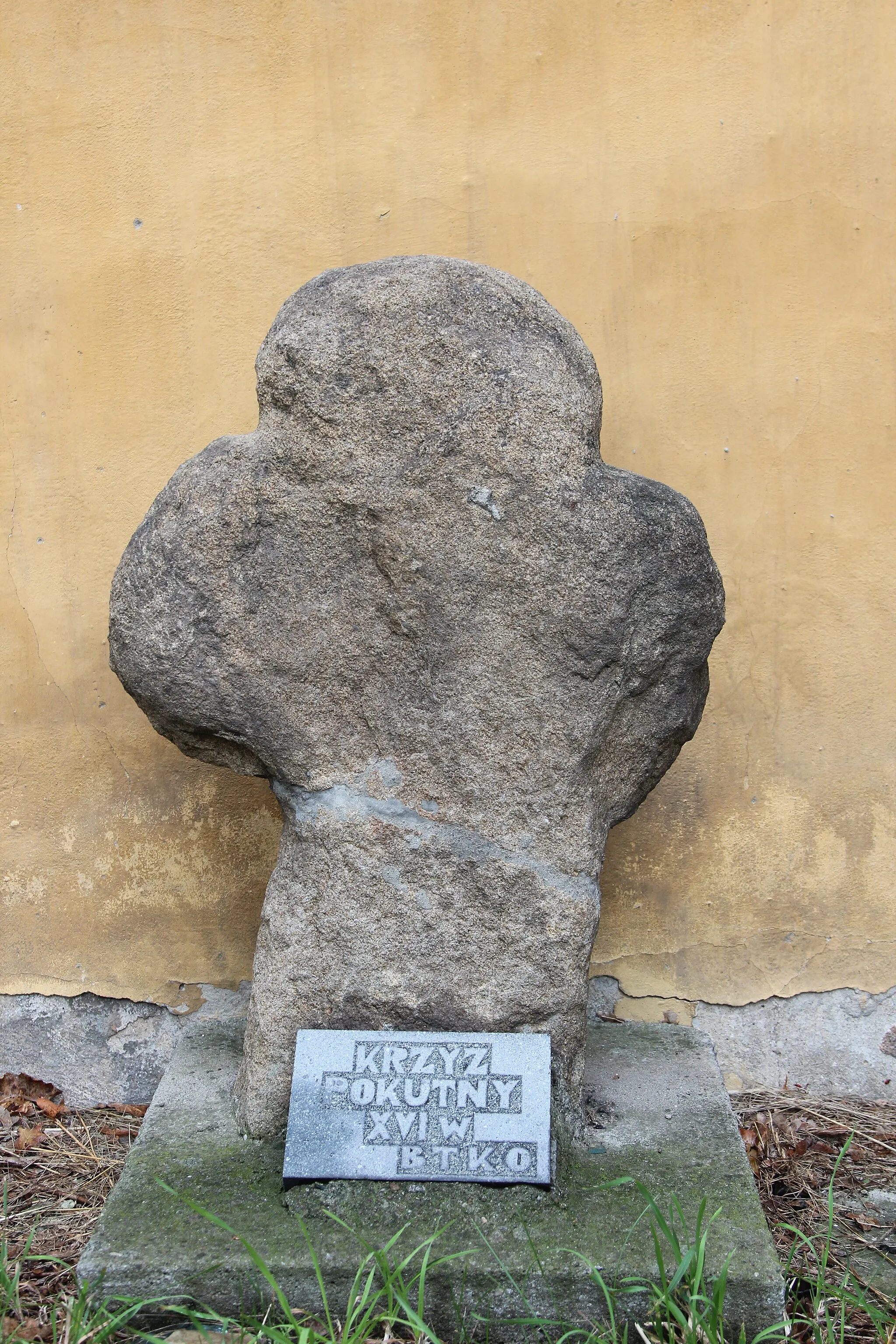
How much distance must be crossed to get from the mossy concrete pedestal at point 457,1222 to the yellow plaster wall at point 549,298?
67 centimetres

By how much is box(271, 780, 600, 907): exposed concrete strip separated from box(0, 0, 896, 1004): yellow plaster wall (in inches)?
27.5

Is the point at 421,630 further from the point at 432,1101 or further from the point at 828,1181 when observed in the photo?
the point at 828,1181

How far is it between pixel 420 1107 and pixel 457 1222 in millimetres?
190

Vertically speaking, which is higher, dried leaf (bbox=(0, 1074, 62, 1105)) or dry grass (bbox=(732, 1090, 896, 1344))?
dry grass (bbox=(732, 1090, 896, 1344))

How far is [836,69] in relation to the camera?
2.65 metres

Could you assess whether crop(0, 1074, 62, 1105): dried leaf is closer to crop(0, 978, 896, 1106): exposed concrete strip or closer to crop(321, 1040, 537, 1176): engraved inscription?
crop(0, 978, 896, 1106): exposed concrete strip

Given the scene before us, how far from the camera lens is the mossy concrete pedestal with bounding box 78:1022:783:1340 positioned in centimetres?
168

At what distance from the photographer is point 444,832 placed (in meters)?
1.99

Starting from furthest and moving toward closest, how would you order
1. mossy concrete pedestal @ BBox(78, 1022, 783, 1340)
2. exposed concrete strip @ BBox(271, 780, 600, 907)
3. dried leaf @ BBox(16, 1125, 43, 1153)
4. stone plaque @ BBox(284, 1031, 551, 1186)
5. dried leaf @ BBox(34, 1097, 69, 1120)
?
dried leaf @ BBox(34, 1097, 69, 1120) < dried leaf @ BBox(16, 1125, 43, 1153) < exposed concrete strip @ BBox(271, 780, 600, 907) < stone plaque @ BBox(284, 1031, 551, 1186) < mossy concrete pedestal @ BBox(78, 1022, 783, 1340)

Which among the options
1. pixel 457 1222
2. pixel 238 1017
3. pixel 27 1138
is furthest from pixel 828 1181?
pixel 27 1138

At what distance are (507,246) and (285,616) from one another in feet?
4.07

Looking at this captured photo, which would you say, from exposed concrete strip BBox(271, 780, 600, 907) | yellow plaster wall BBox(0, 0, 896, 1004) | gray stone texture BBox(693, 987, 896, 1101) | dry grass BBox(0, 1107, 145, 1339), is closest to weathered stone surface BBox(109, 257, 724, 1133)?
exposed concrete strip BBox(271, 780, 600, 907)

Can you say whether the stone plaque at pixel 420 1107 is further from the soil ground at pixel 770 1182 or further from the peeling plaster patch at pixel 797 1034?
the peeling plaster patch at pixel 797 1034

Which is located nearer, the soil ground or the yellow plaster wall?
the soil ground
